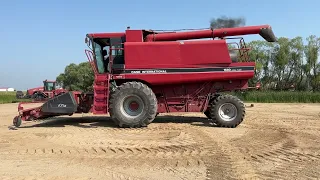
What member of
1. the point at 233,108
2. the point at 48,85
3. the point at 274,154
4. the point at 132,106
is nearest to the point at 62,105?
the point at 132,106

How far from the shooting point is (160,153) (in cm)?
689

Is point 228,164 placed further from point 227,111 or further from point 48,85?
point 48,85

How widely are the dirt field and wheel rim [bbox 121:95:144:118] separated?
0.65 meters

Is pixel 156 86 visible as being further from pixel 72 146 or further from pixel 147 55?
pixel 72 146

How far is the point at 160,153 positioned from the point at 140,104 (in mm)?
3770

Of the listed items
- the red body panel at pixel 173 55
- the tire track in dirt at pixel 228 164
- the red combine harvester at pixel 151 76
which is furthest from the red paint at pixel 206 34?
the tire track in dirt at pixel 228 164

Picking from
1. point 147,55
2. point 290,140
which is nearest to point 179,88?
point 147,55

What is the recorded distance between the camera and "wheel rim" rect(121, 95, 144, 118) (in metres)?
10.5

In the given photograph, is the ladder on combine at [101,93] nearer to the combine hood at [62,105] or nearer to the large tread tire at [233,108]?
the combine hood at [62,105]

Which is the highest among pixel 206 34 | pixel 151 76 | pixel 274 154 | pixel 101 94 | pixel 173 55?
pixel 206 34

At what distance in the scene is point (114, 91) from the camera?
34.9 feet

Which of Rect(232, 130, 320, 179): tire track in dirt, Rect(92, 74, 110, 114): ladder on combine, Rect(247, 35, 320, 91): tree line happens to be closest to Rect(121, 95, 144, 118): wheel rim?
Rect(92, 74, 110, 114): ladder on combine

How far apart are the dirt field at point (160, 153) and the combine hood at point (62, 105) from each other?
0.64m

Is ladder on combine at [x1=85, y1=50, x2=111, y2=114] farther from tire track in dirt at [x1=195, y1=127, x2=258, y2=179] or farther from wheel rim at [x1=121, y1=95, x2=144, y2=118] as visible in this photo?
tire track in dirt at [x1=195, y1=127, x2=258, y2=179]
